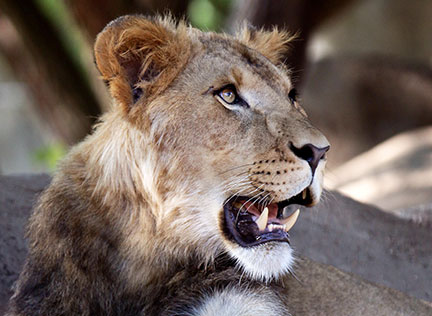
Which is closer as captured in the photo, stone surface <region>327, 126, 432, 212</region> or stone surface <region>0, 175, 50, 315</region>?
stone surface <region>0, 175, 50, 315</region>

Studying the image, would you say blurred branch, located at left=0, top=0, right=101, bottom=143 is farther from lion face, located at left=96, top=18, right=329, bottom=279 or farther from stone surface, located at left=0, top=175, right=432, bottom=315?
lion face, located at left=96, top=18, right=329, bottom=279

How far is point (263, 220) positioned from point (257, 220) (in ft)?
0.12

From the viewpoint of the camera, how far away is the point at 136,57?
3012 millimetres

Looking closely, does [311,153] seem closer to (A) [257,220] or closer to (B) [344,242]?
(A) [257,220]

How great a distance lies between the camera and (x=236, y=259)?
3.01 m

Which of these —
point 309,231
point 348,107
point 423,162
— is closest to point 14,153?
point 348,107

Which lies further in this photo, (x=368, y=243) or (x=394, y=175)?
(x=394, y=175)

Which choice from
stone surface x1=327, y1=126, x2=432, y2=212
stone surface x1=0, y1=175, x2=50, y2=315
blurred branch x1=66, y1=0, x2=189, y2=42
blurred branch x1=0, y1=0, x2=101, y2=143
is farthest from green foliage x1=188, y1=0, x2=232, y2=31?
stone surface x1=0, y1=175, x2=50, y2=315

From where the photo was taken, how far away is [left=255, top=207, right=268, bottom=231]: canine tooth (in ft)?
9.28

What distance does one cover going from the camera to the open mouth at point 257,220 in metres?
2.84

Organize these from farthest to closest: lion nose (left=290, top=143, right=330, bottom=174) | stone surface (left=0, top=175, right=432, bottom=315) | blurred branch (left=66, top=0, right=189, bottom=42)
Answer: blurred branch (left=66, top=0, right=189, bottom=42) → stone surface (left=0, top=175, right=432, bottom=315) → lion nose (left=290, top=143, right=330, bottom=174)

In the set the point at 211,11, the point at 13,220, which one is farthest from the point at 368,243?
the point at 211,11

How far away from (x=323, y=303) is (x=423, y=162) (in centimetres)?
467

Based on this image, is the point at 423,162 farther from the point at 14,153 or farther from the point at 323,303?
the point at 14,153
